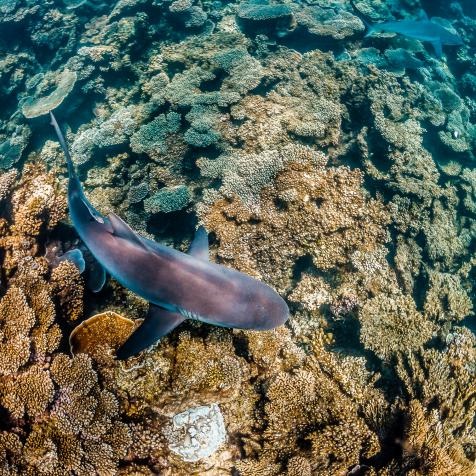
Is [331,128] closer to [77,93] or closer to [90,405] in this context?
[90,405]

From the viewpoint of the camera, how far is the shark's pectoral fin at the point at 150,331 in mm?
2400

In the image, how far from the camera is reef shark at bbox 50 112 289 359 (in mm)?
2453

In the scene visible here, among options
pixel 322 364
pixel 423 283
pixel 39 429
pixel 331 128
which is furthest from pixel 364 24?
pixel 39 429

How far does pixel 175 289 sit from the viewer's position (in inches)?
97.3

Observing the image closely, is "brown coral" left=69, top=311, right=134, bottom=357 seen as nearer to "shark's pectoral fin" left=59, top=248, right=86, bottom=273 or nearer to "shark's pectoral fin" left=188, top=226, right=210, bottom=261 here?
"shark's pectoral fin" left=59, top=248, right=86, bottom=273

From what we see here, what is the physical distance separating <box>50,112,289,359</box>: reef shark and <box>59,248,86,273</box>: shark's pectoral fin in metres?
1.07

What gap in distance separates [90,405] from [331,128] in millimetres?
6069

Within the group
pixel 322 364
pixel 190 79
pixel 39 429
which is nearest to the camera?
pixel 39 429

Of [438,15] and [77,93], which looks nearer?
[77,93]

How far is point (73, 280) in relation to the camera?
3.46 meters

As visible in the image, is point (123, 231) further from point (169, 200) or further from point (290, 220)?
point (169, 200)

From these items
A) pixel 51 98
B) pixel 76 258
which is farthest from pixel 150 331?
pixel 51 98

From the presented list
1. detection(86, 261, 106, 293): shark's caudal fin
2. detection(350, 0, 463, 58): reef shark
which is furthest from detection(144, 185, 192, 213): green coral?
detection(350, 0, 463, 58): reef shark

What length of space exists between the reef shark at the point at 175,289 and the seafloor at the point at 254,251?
655 millimetres
